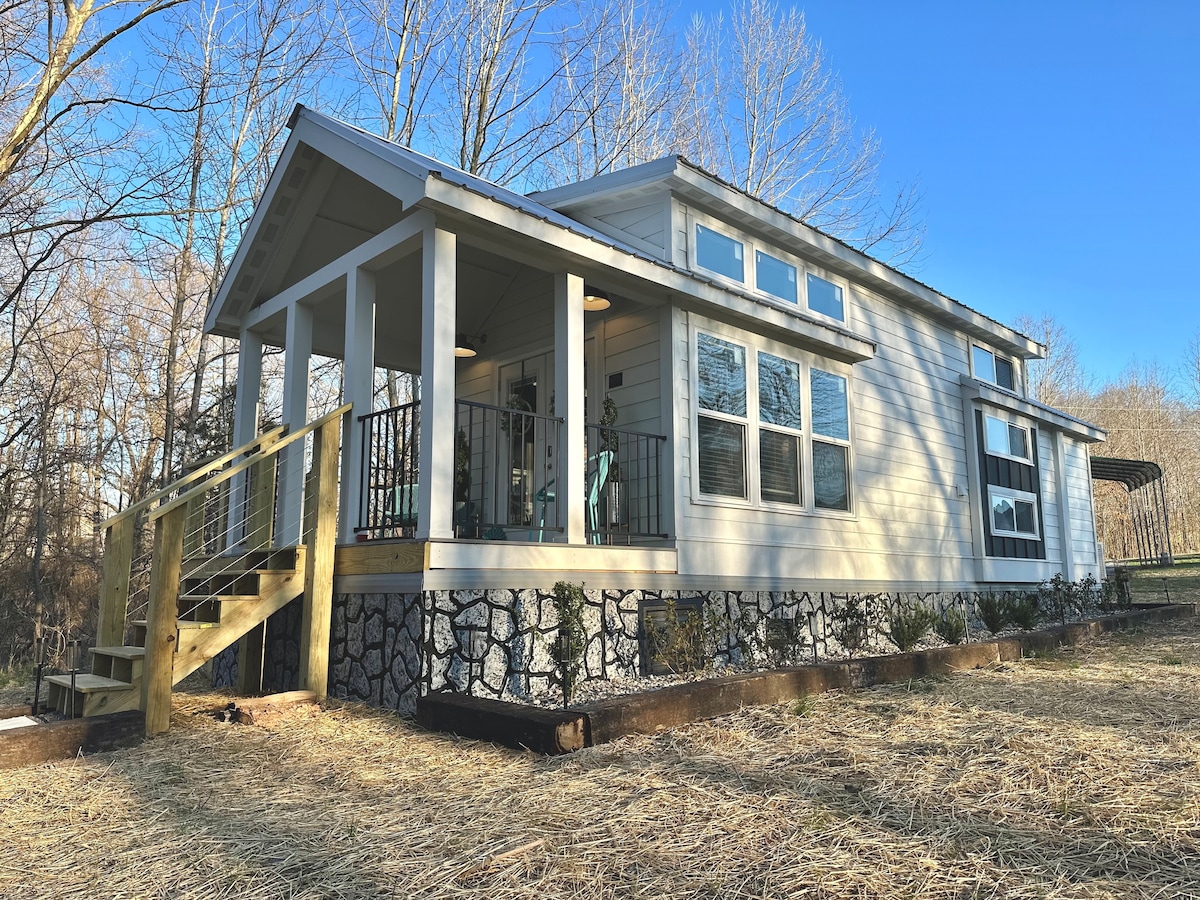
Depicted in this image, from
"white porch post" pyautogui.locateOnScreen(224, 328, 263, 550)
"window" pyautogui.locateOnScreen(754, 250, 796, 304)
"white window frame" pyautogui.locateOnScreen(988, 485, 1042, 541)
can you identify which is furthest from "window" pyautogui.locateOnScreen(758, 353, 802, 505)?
"white porch post" pyautogui.locateOnScreen(224, 328, 263, 550)

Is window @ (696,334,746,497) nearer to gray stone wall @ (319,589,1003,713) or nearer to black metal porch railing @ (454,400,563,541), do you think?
gray stone wall @ (319,589,1003,713)

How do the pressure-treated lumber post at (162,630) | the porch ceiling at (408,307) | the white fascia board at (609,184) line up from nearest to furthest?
the pressure-treated lumber post at (162,630)
the white fascia board at (609,184)
the porch ceiling at (408,307)

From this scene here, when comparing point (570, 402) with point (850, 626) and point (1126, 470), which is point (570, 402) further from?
point (1126, 470)

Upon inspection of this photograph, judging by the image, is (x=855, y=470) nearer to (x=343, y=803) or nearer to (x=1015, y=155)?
(x=343, y=803)

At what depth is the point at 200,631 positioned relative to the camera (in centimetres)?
473

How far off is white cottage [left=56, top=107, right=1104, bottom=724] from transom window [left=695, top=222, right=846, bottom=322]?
0.03 meters

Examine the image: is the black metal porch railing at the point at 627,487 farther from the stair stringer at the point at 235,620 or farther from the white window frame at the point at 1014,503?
the white window frame at the point at 1014,503

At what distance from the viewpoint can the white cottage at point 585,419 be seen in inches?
203

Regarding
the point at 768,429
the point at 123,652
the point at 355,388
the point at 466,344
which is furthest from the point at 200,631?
the point at 768,429

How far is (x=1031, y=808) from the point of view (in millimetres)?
2938

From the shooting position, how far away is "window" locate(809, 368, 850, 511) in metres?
8.02

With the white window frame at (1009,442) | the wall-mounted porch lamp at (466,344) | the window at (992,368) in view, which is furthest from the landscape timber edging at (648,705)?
the window at (992,368)

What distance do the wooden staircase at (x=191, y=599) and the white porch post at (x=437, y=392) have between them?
767 millimetres

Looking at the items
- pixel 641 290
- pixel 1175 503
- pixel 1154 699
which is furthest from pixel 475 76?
pixel 1175 503
